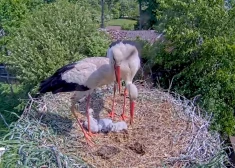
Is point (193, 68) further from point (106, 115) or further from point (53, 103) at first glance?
point (53, 103)

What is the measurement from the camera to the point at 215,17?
6746mm

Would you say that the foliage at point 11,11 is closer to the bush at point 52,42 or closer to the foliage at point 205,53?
the bush at point 52,42

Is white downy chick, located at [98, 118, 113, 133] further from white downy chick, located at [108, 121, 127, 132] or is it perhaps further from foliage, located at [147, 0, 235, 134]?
foliage, located at [147, 0, 235, 134]

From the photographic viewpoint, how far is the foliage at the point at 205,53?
6594mm

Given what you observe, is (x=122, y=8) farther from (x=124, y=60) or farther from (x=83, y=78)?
(x=83, y=78)

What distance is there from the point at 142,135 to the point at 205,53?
7.72ft

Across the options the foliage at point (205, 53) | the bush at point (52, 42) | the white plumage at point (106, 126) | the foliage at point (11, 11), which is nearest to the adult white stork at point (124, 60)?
the white plumage at point (106, 126)

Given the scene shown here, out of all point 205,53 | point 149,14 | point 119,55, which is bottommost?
point 149,14

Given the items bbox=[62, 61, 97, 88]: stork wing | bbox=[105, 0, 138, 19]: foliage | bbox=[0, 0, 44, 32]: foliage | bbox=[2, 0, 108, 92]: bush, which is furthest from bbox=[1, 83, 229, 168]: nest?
bbox=[105, 0, 138, 19]: foliage

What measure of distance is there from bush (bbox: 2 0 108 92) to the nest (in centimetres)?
171

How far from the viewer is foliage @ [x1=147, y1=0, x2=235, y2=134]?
6.59 m

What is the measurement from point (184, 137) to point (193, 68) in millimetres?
2381

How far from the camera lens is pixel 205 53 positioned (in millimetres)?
6676

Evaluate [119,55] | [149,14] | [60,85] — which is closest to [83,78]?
[60,85]
